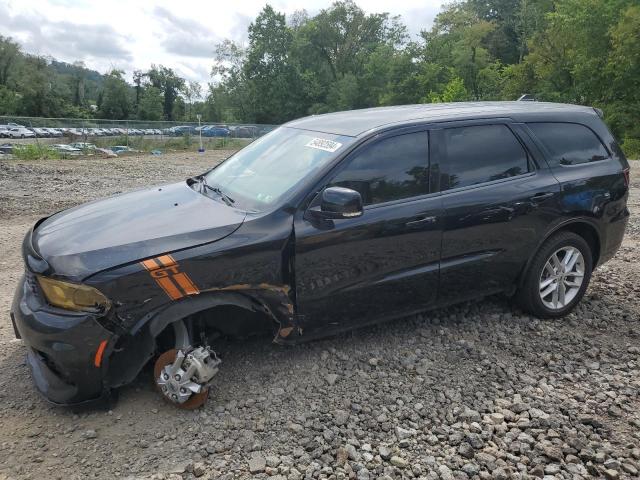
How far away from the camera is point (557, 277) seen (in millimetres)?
4211

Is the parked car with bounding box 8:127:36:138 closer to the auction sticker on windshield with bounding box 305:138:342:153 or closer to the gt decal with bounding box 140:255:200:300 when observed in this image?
the auction sticker on windshield with bounding box 305:138:342:153

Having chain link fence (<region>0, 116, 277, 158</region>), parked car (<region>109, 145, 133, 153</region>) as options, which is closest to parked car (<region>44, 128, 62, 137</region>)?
chain link fence (<region>0, 116, 277, 158</region>)

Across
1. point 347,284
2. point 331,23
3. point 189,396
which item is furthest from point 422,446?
point 331,23

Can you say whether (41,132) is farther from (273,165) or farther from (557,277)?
(557,277)

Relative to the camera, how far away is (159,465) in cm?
265

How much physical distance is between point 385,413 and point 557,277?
2070 millimetres

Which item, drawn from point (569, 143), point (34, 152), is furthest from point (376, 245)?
point (34, 152)

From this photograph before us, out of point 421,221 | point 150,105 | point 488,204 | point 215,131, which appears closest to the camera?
point 421,221

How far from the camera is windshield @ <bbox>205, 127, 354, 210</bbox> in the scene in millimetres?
3387

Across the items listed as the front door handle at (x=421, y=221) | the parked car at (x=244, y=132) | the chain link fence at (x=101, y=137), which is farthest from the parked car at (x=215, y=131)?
the front door handle at (x=421, y=221)

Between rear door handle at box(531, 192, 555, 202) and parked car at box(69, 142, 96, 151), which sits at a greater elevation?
rear door handle at box(531, 192, 555, 202)

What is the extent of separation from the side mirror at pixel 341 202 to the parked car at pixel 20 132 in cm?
2401

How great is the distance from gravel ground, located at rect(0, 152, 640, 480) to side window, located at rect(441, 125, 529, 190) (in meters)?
1.20

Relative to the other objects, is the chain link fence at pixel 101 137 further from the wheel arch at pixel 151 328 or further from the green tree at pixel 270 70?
the green tree at pixel 270 70
